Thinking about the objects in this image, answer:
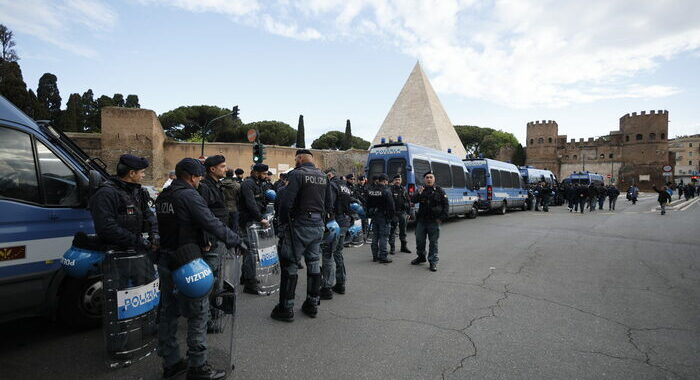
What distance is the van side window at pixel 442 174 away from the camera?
1204 cm

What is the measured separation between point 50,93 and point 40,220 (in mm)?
44470

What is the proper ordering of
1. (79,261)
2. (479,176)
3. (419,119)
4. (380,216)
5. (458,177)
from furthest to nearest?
(419,119), (479,176), (458,177), (380,216), (79,261)

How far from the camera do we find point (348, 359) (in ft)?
10.1

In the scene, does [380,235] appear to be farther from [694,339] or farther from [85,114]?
[85,114]

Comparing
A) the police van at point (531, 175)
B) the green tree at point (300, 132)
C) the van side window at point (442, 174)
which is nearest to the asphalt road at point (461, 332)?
the van side window at point (442, 174)

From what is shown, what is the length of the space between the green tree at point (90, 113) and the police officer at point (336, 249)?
4419cm

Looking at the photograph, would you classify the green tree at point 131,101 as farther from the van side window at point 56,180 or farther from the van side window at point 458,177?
the van side window at point 56,180

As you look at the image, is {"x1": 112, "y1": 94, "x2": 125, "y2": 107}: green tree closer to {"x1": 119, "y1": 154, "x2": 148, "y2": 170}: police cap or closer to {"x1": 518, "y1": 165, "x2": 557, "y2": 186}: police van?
{"x1": 518, "y1": 165, "x2": 557, "y2": 186}: police van

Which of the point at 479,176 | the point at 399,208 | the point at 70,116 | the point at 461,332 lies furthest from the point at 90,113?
the point at 461,332

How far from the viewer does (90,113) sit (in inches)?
1654

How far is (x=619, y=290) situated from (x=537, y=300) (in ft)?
4.70

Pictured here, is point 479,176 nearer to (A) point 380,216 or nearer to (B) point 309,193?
(A) point 380,216

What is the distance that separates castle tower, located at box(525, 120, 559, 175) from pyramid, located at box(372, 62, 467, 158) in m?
38.4

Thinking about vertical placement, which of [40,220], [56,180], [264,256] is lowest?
[264,256]
